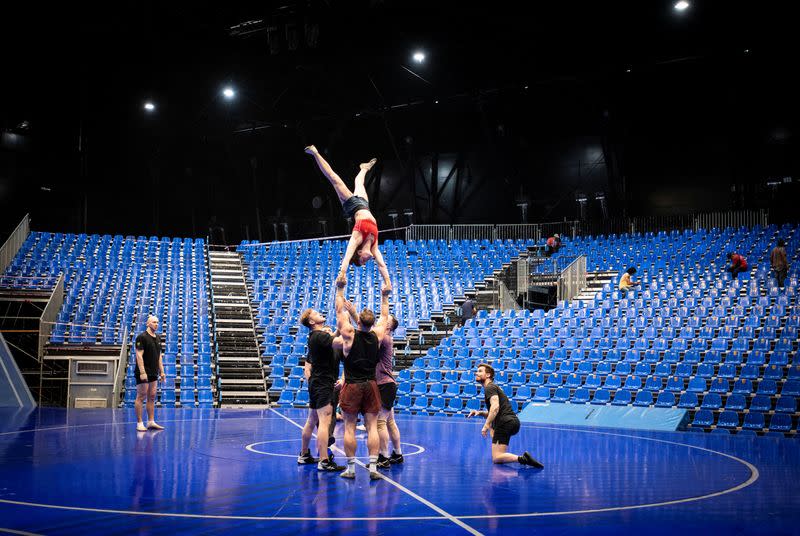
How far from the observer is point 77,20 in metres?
23.4

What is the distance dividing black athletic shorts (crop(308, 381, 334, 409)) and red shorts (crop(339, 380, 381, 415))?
43 centimetres

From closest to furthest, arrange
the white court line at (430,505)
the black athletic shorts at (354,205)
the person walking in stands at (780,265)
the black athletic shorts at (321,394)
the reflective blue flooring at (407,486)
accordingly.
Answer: the white court line at (430,505) < the reflective blue flooring at (407,486) < the black athletic shorts at (321,394) < the black athletic shorts at (354,205) < the person walking in stands at (780,265)

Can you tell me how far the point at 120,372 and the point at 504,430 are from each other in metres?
11.4

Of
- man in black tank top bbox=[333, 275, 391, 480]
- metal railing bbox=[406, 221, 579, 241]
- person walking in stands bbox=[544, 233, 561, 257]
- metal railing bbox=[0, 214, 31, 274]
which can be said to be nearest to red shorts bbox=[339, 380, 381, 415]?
man in black tank top bbox=[333, 275, 391, 480]

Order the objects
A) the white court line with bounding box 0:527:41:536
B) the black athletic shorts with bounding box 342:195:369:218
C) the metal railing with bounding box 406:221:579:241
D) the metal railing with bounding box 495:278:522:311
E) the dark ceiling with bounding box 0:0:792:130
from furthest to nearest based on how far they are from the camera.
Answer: the metal railing with bounding box 406:221:579:241
the dark ceiling with bounding box 0:0:792:130
the metal railing with bounding box 495:278:522:311
the black athletic shorts with bounding box 342:195:369:218
the white court line with bounding box 0:527:41:536

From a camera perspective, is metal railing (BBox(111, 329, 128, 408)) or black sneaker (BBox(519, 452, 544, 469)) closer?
black sneaker (BBox(519, 452, 544, 469))

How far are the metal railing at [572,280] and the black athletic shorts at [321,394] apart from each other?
46.3 ft

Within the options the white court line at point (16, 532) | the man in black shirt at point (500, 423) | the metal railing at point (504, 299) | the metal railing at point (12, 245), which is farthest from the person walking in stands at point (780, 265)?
the metal railing at point (12, 245)

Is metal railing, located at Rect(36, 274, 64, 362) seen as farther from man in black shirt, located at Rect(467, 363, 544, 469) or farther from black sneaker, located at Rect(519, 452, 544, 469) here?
black sneaker, located at Rect(519, 452, 544, 469)

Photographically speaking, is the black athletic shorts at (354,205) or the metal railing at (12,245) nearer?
the black athletic shorts at (354,205)

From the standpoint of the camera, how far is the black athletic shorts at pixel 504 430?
8.86m

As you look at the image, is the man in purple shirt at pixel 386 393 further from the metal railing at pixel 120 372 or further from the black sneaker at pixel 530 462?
the metal railing at pixel 120 372

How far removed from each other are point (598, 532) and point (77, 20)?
23.4m

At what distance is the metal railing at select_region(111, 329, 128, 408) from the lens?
55.0 feet
